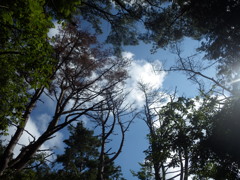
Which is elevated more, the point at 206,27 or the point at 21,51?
the point at 206,27

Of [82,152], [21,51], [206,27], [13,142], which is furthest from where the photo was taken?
[82,152]

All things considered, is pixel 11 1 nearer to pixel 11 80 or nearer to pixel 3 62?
pixel 3 62

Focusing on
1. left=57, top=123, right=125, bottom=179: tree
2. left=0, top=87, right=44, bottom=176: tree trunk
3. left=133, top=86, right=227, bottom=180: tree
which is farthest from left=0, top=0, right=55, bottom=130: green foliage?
left=57, top=123, right=125, bottom=179: tree

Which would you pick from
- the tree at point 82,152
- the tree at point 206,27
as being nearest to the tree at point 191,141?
the tree at point 206,27

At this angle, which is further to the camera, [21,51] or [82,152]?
[82,152]

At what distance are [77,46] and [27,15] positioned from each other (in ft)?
11.4

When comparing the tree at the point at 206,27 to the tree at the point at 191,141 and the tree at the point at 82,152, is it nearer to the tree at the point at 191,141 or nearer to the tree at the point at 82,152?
the tree at the point at 191,141

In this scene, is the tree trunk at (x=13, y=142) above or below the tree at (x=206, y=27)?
below

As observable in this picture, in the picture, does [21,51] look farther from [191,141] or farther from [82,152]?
[82,152]

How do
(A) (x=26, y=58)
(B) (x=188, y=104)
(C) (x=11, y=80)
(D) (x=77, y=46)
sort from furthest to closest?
(D) (x=77, y=46), (B) (x=188, y=104), (C) (x=11, y=80), (A) (x=26, y=58)

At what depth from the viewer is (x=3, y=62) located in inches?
192

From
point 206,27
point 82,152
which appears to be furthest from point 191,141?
point 82,152

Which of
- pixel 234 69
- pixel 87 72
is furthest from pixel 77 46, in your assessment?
pixel 234 69

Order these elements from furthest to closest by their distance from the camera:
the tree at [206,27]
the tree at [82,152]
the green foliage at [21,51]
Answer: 1. the tree at [82,152]
2. the tree at [206,27]
3. the green foliage at [21,51]
